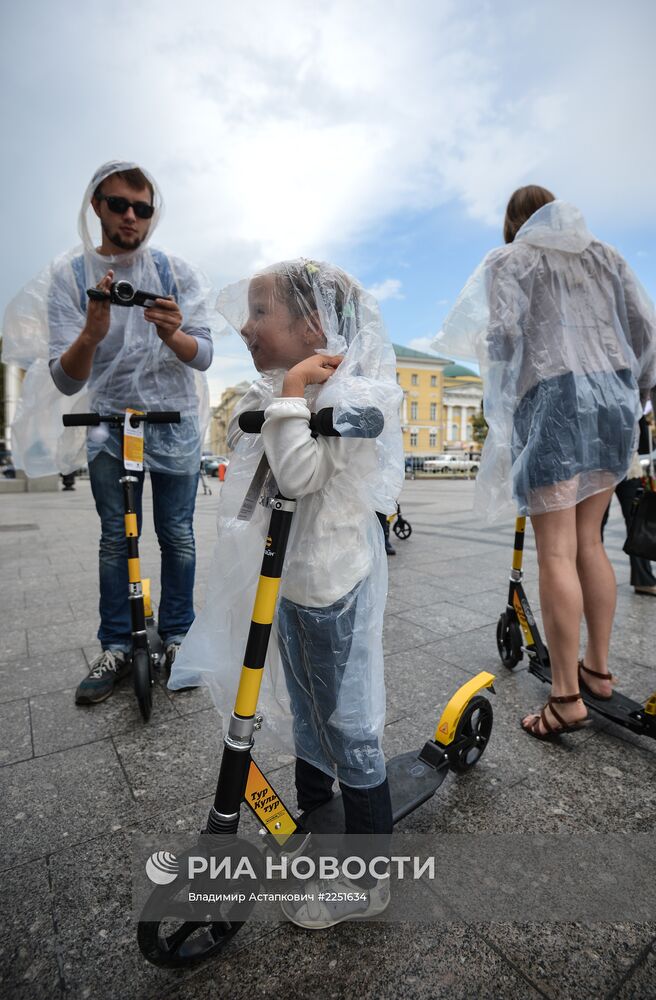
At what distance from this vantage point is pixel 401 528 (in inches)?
275

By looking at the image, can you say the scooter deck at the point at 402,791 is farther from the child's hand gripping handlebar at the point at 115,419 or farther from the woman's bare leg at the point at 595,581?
the child's hand gripping handlebar at the point at 115,419

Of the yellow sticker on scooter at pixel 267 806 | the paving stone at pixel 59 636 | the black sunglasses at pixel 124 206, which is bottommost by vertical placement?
the paving stone at pixel 59 636

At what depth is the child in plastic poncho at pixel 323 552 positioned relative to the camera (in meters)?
1.24

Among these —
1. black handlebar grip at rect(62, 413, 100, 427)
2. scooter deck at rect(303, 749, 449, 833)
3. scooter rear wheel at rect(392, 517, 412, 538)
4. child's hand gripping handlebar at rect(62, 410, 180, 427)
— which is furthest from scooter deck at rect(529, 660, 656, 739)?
scooter rear wheel at rect(392, 517, 412, 538)

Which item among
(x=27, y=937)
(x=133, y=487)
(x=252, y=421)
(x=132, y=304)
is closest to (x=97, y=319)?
(x=132, y=304)

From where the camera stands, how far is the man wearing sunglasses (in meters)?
2.34

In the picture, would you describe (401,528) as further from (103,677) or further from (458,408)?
(458,408)

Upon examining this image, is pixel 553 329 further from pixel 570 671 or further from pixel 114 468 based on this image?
pixel 114 468

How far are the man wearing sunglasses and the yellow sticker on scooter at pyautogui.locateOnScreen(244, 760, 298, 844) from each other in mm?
1355

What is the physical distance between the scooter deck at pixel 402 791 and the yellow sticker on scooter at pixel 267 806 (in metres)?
0.13

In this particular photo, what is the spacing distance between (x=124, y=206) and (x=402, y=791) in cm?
243

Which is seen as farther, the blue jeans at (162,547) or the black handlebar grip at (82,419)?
the blue jeans at (162,547)

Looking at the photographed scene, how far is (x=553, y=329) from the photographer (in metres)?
2.06

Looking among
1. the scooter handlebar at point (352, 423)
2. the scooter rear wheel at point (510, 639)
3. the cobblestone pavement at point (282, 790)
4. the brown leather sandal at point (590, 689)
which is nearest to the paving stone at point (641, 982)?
the cobblestone pavement at point (282, 790)
